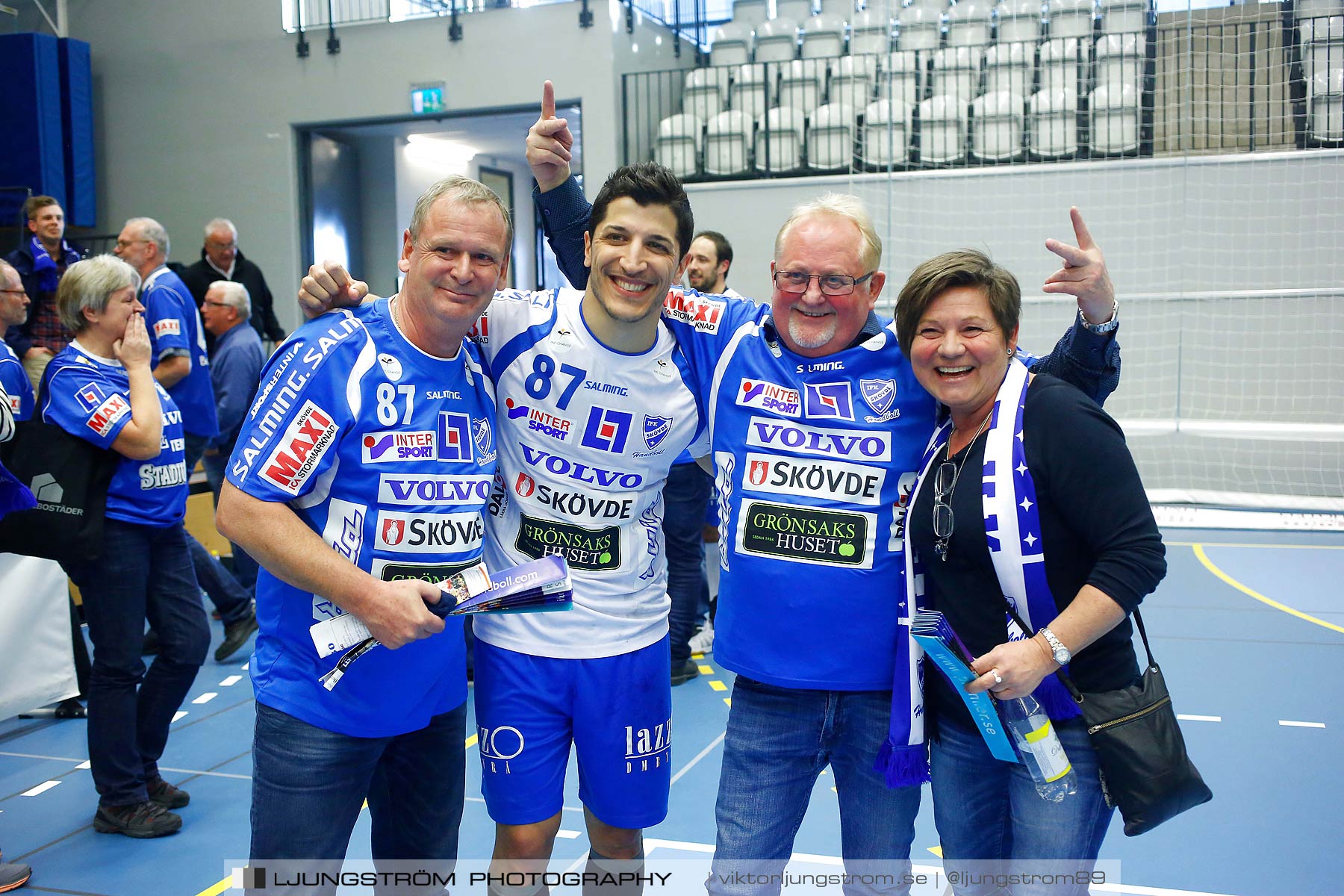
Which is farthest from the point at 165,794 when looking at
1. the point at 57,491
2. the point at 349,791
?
the point at 349,791

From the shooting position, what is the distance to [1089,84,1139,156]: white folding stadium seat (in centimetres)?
955

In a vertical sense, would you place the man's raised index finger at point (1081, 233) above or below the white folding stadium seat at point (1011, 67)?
below

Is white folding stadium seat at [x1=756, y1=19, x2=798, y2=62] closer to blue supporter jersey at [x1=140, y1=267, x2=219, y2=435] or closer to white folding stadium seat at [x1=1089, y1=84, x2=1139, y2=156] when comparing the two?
white folding stadium seat at [x1=1089, y1=84, x2=1139, y2=156]

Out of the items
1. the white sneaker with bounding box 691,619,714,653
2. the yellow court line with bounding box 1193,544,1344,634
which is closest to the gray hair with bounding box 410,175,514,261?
the white sneaker with bounding box 691,619,714,653

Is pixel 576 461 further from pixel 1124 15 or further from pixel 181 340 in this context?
pixel 1124 15

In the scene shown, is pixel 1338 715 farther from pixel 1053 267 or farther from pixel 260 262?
pixel 260 262

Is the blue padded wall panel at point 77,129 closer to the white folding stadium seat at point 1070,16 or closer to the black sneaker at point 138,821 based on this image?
the black sneaker at point 138,821

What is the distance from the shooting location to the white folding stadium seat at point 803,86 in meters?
10.8

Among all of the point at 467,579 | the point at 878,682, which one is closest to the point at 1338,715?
the point at 878,682

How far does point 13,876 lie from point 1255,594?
658 cm

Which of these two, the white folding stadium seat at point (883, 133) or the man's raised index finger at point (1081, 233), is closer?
the man's raised index finger at point (1081, 233)

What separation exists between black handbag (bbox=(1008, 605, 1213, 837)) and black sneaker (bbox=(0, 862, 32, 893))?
311 cm

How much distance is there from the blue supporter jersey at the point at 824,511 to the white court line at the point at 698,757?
5.93ft

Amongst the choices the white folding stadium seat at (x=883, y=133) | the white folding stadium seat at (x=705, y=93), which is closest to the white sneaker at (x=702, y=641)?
the white folding stadium seat at (x=883, y=133)
